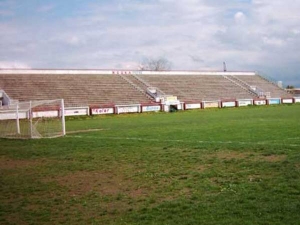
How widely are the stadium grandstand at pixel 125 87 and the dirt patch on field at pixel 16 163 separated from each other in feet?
122

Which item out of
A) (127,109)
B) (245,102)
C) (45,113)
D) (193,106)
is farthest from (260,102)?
(45,113)

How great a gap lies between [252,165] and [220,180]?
215 centimetres

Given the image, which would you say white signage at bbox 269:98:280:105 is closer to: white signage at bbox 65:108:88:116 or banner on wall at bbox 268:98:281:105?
banner on wall at bbox 268:98:281:105

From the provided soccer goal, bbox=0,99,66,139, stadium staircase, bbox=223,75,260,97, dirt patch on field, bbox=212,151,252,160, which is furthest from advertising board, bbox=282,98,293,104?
dirt patch on field, bbox=212,151,252,160

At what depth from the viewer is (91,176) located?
1232 centimetres

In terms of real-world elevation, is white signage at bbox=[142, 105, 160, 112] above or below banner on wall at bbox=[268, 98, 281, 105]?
below

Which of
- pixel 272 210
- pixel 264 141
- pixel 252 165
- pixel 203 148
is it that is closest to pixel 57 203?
pixel 272 210

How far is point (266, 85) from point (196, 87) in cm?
1833

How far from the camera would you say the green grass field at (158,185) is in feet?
25.5

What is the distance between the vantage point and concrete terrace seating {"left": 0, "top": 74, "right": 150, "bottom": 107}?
57000 millimetres

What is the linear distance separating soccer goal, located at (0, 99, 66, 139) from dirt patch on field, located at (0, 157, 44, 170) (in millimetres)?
10394

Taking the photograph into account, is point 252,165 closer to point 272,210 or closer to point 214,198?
point 214,198

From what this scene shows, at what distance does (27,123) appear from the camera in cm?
3106

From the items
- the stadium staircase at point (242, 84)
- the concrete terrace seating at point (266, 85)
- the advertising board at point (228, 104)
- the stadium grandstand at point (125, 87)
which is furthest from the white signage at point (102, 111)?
the concrete terrace seating at point (266, 85)
